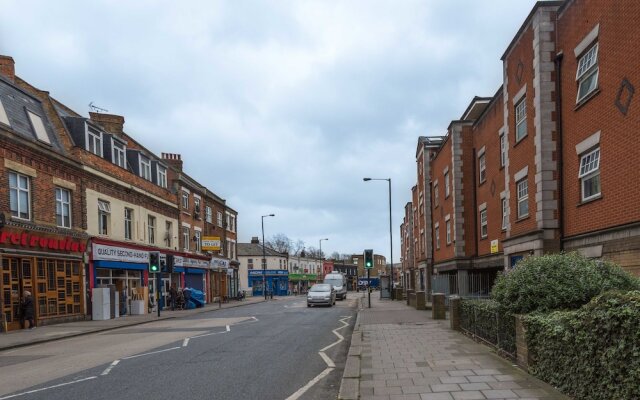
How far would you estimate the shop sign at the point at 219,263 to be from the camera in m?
44.5

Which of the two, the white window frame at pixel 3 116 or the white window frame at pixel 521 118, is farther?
the white window frame at pixel 3 116

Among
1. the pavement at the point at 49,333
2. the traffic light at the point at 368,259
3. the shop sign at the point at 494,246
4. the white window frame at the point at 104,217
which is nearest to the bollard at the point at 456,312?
the shop sign at the point at 494,246

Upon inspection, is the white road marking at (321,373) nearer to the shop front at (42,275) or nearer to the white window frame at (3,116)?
the shop front at (42,275)

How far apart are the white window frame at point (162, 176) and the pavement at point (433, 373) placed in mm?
25818

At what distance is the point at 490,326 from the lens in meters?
10.2

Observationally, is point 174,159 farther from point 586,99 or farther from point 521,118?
point 586,99

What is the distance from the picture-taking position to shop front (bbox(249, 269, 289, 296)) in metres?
81.4

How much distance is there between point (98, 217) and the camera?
25281 mm

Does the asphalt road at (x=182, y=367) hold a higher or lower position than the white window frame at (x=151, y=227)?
lower

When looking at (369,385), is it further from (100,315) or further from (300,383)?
(100,315)

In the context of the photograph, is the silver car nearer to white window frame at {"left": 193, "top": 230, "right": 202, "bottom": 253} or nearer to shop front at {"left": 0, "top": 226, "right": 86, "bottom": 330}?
white window frame at {"left": 193, "top": 230, "right": 202, "bottom": 253}

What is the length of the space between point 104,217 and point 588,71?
22.9 m

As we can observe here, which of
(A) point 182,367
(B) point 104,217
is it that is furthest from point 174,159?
(A) point 182,367

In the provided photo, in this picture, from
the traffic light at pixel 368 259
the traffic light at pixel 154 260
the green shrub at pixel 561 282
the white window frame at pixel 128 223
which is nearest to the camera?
the green shrub at pixel 561 282
